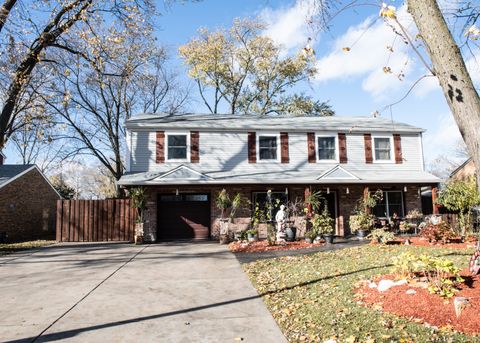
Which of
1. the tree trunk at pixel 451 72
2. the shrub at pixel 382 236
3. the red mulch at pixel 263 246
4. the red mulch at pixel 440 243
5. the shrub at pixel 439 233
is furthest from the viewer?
the red mulch at pixel 263 246

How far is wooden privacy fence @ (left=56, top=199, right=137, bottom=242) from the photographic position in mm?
16391

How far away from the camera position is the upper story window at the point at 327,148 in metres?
18.5

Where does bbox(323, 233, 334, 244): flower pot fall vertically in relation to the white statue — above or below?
below

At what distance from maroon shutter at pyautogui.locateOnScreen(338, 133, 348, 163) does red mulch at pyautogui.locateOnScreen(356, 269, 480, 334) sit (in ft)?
41.3

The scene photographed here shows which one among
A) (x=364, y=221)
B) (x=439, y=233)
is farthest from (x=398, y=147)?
(x=439, y=233)

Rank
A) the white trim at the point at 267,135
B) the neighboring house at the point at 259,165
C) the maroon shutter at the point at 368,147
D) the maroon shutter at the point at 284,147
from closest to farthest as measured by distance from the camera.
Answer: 1. the neighboring house at the point at 259,165
2. the white trim at the point at 267,135
3. the maroon shutter at the point at 284,147
4. the maroon shutter at the point at 368,147

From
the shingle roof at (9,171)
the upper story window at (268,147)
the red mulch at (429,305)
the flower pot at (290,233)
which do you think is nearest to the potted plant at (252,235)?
the flower pot at (290,233)

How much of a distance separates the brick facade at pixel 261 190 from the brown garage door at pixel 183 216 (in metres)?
0.36

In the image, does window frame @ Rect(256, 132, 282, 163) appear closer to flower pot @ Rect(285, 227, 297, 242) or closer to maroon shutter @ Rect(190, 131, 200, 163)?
maroon shutter @ Rect(190, 131, 200, 163)

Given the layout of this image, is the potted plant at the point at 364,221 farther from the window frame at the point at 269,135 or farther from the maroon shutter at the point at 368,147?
the window frame at the point at 269,135

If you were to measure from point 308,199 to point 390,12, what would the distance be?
1221 centimetres

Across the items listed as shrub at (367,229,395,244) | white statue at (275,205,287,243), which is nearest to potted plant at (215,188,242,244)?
white statue at (275,205,287,243)

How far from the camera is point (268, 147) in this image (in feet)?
59.7

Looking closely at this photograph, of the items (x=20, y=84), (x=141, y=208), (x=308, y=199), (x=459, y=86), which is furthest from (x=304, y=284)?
(x=20, y=84)
